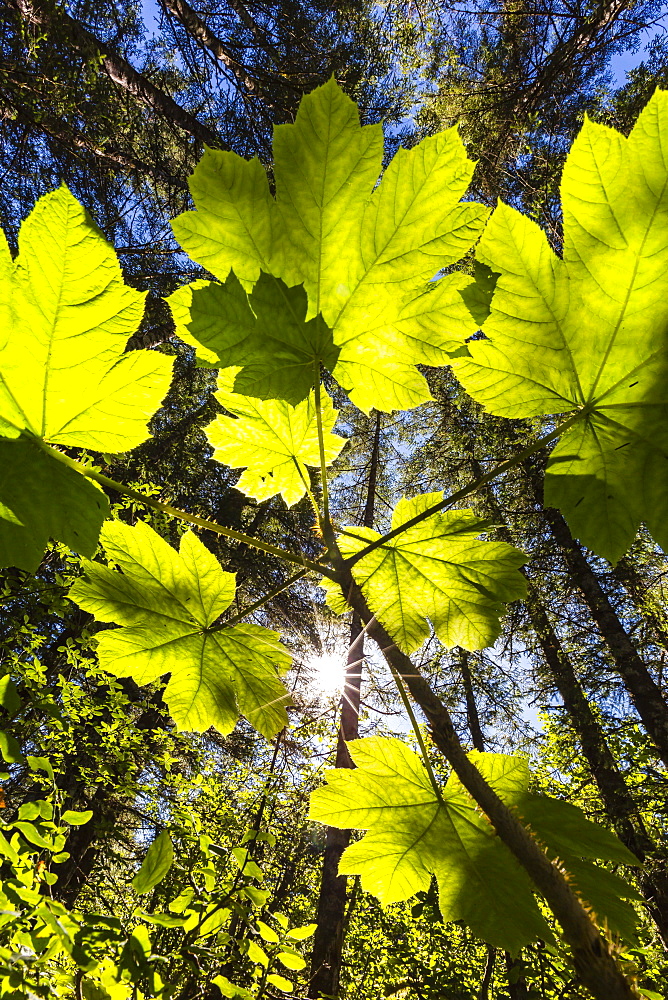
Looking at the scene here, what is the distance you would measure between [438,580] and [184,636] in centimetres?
44

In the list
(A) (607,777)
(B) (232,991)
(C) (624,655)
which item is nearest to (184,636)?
(B) (232,991)

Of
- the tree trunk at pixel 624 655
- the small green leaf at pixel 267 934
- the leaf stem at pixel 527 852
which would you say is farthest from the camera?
the tree trunk at pixel 624 655

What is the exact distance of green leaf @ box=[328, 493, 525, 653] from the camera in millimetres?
896

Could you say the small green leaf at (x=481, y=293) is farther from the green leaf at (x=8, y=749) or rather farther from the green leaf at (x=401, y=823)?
the green leaf at (x=8, y=749)

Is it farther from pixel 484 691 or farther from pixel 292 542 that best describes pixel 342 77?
pixel 484 691

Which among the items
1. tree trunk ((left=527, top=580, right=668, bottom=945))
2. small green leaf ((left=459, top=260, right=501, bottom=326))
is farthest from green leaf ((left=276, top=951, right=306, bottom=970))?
tree trunk ((left=527, top=580, right=668, bottom=945))

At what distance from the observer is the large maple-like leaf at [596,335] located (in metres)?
0.69

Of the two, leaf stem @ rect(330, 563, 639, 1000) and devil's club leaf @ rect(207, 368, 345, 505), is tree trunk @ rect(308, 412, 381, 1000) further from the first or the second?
leaf stem @ rect(330, 563, 639, 1000)

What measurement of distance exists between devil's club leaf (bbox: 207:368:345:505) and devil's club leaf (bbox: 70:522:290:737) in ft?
0.58

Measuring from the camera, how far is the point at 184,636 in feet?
3.14

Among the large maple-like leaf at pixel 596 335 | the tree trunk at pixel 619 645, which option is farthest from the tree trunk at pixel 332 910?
the large maple-like leaf at pixel 596 335

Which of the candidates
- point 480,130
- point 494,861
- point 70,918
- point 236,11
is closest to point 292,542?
point 480,130

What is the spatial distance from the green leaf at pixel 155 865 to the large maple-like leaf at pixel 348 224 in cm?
110

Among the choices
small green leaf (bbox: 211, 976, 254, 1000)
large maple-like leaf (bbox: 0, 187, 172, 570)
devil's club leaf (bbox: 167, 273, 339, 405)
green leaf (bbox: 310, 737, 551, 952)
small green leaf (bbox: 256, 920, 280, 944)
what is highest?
devil's club leaf (bbox: 167, 273, 339, 405)
